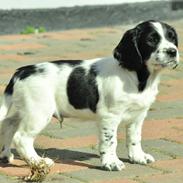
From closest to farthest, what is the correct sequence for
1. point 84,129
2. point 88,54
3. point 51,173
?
1. point 51,173
2. point 84,129
3. point 88,54

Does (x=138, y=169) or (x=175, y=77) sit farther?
(x=175, y=77)

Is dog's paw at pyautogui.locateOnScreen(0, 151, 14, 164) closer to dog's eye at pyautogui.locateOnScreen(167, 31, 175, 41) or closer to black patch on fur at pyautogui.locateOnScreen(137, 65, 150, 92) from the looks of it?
black patch on fur at pyautogui.locateOnScreen(137, 65, 150, 92)

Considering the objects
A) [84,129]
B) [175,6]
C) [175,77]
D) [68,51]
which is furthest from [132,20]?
[84,129]

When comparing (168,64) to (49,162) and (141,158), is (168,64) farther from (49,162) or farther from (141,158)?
(49,162)

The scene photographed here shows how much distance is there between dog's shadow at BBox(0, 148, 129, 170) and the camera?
6141 mm

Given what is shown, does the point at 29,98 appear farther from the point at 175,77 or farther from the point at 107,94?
the point at 175,77

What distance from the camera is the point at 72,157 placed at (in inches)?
251

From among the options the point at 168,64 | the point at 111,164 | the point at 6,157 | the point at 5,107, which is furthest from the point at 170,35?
the point at 6,157

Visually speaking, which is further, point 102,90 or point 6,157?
point 6,157

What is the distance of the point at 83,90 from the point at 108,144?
0.46 metres

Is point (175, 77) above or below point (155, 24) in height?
below

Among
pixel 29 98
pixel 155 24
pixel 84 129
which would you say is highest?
pixel 155 24

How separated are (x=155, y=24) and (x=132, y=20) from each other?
730cm

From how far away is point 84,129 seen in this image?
7312 millimetres
